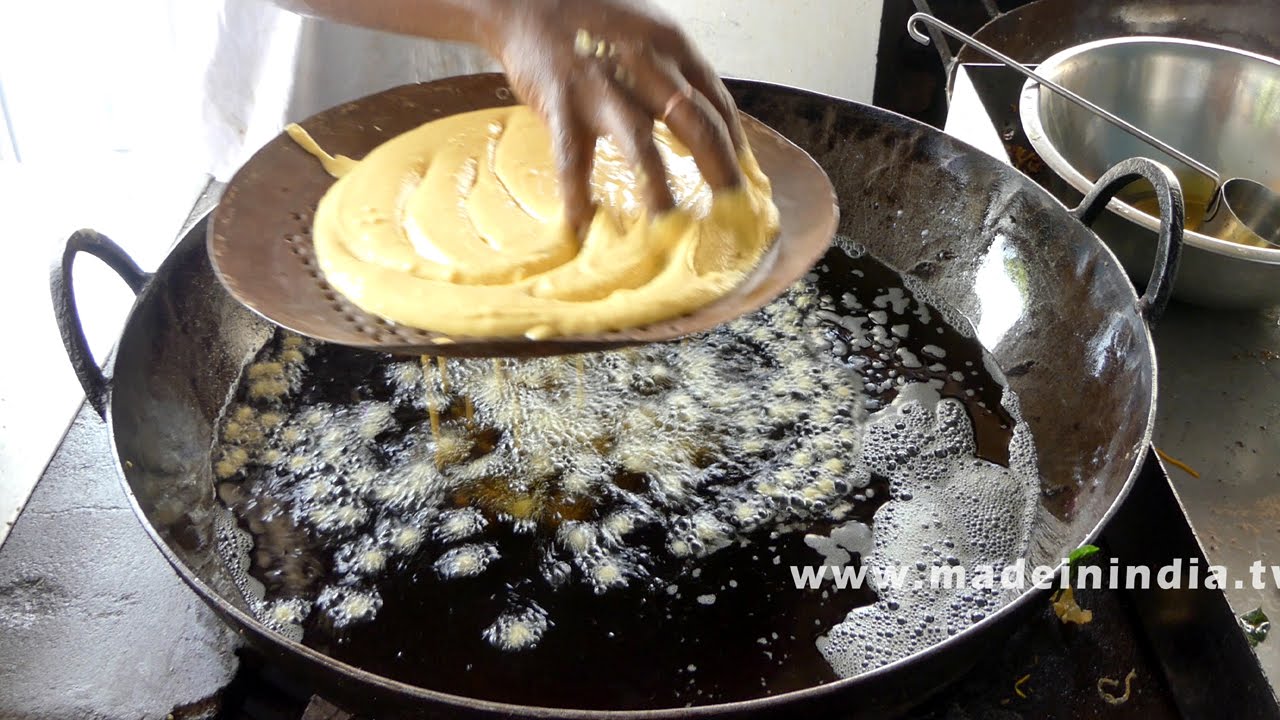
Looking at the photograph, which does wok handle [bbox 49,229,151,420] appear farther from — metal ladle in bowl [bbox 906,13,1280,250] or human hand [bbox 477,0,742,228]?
metal ladle in bowl [bbox 906,13,1280,250]

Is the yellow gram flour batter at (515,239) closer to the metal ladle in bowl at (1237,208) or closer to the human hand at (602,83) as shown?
the human hand at (602,83)

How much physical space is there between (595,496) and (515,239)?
0.32 m

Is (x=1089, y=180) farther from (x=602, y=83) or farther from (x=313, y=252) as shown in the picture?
(x=313, y=252)

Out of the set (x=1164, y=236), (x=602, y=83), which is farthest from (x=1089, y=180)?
(x=602, y=83)

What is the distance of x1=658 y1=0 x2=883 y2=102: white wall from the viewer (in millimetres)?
2186

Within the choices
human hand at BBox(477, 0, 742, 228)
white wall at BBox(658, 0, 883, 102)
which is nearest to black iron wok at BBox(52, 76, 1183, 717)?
human hand at BBox(477, 0, 742, 228)

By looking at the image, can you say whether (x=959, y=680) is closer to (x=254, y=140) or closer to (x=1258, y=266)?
(x=1258, y=266)


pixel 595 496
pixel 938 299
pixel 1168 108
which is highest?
pixel 1168 108

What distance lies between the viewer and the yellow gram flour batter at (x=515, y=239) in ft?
2.91

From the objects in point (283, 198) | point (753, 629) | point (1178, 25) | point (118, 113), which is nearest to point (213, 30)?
point (283, 198)

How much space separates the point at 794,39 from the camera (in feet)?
7.48

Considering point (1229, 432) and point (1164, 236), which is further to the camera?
point (1229, 432)

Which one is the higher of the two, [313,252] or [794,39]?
[794,39]

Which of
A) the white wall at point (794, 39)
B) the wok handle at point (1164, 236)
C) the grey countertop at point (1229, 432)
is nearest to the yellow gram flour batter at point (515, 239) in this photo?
the wok handle at point (1164, 236)
